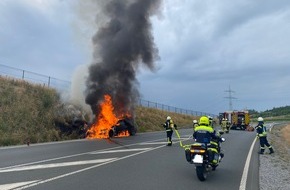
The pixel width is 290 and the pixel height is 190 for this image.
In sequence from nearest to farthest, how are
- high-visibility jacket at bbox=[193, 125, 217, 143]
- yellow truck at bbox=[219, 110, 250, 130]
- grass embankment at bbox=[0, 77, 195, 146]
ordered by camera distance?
1. high-visibility jacket at bbox=[193, 125, 217, 143]
2. grass embankment at bbox=[0, 77, 195, 146]
3. yellow truck at bbox=[219, 110, 250, 130]

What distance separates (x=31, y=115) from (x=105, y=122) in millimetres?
5502

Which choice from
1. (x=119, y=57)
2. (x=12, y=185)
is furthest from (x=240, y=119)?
(x=12, y=185)

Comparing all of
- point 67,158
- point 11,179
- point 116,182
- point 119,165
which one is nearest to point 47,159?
point 67,158

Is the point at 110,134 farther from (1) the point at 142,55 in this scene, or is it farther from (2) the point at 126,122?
(1) the point at 142,55

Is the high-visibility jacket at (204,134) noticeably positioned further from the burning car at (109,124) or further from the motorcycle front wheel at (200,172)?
the burning car at (109,124)

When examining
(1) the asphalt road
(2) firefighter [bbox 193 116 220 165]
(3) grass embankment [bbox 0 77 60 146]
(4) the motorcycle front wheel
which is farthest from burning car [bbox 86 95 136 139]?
(4) the motorcycle front wheel

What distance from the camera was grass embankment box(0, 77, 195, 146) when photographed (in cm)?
2109

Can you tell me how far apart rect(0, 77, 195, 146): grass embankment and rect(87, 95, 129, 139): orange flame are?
1.20 metres

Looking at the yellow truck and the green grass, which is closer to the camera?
the green grass

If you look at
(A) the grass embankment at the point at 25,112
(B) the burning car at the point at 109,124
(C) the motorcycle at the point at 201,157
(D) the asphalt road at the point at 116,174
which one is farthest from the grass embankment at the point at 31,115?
(C) the motorcycle at the point at 201,157

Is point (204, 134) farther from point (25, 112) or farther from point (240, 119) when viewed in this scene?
point (240, 119)

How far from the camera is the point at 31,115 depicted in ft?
78.8

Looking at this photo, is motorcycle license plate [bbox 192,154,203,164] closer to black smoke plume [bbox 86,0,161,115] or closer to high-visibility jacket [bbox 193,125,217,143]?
high-visibility jacket [bbox 193,125,217,143]

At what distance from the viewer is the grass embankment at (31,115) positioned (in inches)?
830
